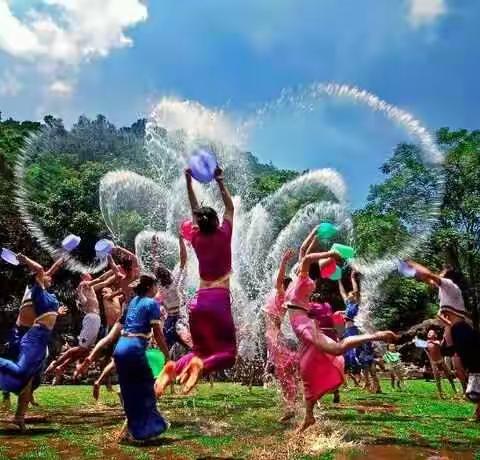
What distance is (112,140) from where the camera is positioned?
16.9m

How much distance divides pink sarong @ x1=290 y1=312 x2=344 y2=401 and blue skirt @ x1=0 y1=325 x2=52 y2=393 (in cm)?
300

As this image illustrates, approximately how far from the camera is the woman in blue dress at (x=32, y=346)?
7.00 m

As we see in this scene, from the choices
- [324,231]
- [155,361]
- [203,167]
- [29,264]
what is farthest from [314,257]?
[29,264]

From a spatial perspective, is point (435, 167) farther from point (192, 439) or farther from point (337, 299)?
point (337, 299)

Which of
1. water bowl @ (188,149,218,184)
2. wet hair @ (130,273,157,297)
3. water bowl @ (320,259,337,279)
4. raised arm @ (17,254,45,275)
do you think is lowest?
wet hair @ (130,273,157,297)

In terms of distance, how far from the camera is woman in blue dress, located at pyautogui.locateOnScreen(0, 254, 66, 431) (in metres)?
7.00

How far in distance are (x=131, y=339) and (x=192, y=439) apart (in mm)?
1459

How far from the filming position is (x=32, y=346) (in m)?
7.22

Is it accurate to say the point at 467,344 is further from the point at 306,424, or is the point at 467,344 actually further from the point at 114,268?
the point at 114,268

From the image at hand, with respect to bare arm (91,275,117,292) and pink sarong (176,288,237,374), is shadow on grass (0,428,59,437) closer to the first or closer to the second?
bare arm (91,275,117,292)

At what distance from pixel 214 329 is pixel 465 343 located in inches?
120

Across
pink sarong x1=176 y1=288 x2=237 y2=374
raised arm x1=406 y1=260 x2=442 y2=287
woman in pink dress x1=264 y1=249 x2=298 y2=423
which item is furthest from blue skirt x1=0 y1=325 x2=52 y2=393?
raised arm x1=406 y1=260 x2=442 y2=287

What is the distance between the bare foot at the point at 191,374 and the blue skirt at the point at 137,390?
2.13ft

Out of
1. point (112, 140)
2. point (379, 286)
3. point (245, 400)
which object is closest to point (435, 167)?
point (245, 400)
